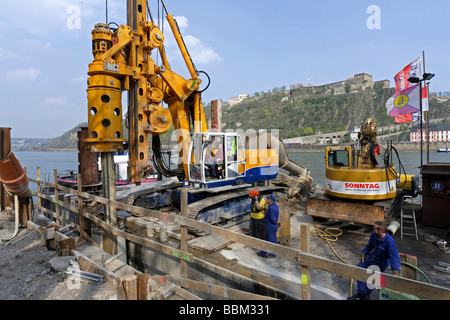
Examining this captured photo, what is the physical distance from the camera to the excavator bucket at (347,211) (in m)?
6.97

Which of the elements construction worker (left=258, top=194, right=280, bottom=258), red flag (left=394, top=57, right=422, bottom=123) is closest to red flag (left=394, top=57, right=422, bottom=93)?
red flag (left=394, top=57, right=422, bottom=123)

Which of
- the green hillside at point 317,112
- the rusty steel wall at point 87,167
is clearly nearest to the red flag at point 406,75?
the rusty steel wall at point 87,167

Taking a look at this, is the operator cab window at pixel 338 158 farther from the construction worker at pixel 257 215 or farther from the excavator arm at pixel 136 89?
the excavator arm at pixel 136 89

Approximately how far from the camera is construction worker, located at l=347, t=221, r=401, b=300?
4011mm

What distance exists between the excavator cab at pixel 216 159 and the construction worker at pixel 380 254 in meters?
4.32

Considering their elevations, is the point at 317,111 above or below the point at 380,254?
above

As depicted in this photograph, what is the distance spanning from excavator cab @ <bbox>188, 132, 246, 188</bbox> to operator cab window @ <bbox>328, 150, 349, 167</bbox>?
3045 mm

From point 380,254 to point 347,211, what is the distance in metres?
3.19

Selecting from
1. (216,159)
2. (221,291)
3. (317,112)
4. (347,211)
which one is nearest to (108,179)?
(216,159)

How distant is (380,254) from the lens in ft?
14.1

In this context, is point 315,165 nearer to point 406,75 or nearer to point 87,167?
point 406,75

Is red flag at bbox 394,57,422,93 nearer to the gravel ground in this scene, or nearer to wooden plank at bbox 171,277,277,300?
wooden plank at bbox 171,277,277,300
